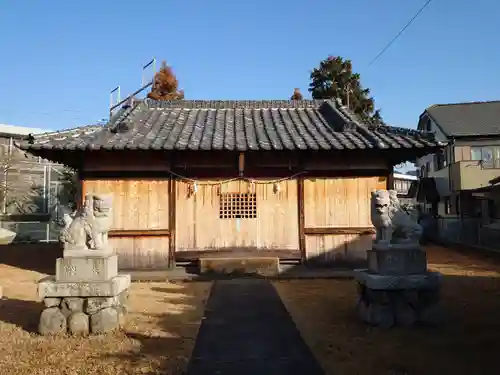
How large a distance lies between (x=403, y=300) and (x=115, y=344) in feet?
14.1

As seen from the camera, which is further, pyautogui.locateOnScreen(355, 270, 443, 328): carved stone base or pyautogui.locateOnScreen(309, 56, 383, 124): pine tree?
pyautogui.locateOnScreen(309, 56, 383, 124): pine tree

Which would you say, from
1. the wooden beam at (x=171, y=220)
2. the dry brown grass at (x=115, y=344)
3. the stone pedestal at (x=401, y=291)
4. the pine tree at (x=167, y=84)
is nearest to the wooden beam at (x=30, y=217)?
the pine tree at (x=167, y=84)

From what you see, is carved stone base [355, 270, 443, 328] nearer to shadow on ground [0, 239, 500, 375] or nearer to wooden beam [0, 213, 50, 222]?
shadow on ground [0, 239, 500, 375]

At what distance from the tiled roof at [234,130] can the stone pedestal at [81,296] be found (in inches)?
194

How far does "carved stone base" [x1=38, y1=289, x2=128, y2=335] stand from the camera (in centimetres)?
588

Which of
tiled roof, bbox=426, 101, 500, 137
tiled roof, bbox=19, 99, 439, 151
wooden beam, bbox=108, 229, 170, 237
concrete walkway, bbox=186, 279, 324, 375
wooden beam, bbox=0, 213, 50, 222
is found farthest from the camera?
tiled roof, bbox=426, 101, 500, 137

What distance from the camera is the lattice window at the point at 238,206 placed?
11.5 m

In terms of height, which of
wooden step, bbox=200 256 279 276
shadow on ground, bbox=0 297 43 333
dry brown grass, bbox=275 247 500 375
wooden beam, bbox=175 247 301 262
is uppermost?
wooden beam, bbox=175 247 301 262

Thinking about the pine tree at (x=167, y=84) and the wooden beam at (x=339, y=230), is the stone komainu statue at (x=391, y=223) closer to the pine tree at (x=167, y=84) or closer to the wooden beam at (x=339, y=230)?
the wooden beam at (x=339, y=230)

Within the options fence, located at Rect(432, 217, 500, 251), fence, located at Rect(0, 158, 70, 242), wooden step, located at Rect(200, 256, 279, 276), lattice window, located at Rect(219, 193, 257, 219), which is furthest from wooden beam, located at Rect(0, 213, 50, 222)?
fence, located at Rect(432, 217, 500, 251)

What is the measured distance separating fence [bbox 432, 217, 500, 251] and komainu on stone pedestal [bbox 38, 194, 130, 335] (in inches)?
643

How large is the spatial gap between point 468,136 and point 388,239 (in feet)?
71.7

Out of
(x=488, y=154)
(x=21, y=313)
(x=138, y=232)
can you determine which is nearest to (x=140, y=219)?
(x=138, y=232)

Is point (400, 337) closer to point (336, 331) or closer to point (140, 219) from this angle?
point (336, 331)
